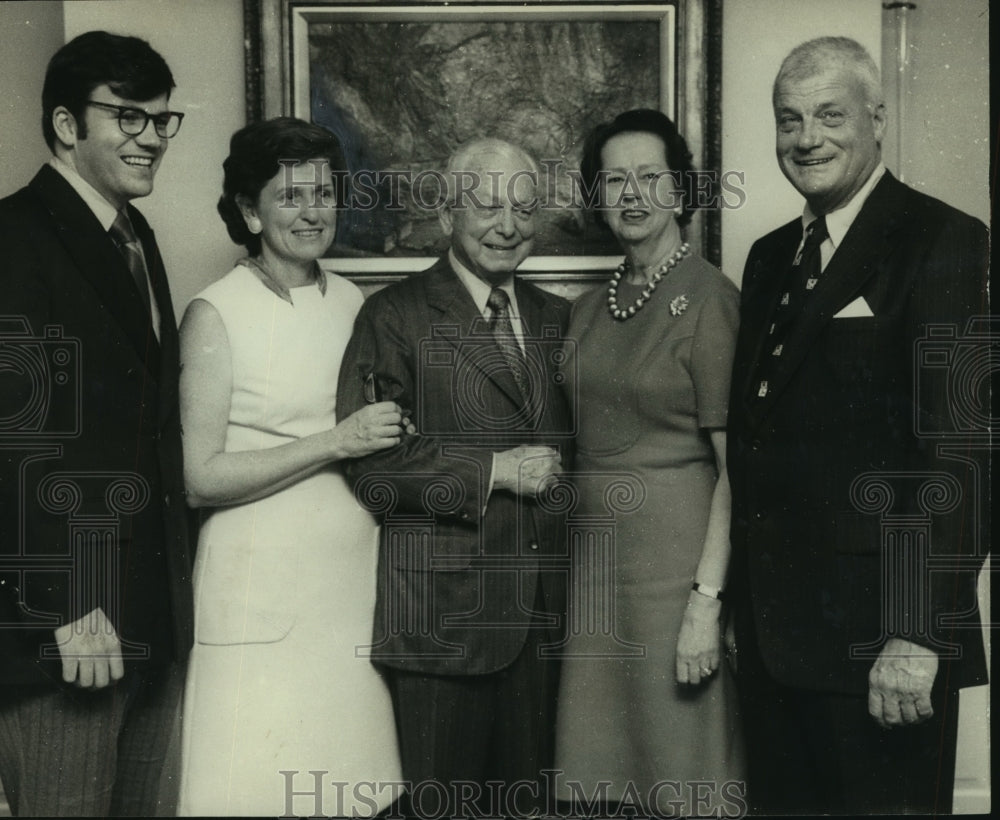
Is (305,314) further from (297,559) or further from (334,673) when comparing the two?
(334,673)

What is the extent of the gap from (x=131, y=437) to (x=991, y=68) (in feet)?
6.65

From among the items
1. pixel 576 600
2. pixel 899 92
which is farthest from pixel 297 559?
pixel 899 92

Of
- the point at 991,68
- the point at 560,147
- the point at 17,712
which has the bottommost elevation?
the point at 17,712

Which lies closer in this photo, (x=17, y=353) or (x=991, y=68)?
(x=17, y=353)

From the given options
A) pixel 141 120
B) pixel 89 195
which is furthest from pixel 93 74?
pixel 89 195

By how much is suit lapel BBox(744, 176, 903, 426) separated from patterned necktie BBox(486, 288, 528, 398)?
0.46 m

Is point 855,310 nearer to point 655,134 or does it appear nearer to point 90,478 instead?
point 655,134

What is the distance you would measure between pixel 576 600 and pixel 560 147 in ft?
3.10

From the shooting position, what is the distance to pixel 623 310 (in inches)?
96.5

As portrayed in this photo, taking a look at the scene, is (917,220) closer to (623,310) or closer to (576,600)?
(623,310)

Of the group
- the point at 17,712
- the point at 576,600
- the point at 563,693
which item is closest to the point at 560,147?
the point at 576,600

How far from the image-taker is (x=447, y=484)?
2.46 metres

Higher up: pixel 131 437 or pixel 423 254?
pixel 423 254

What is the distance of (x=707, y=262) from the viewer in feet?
8.20
